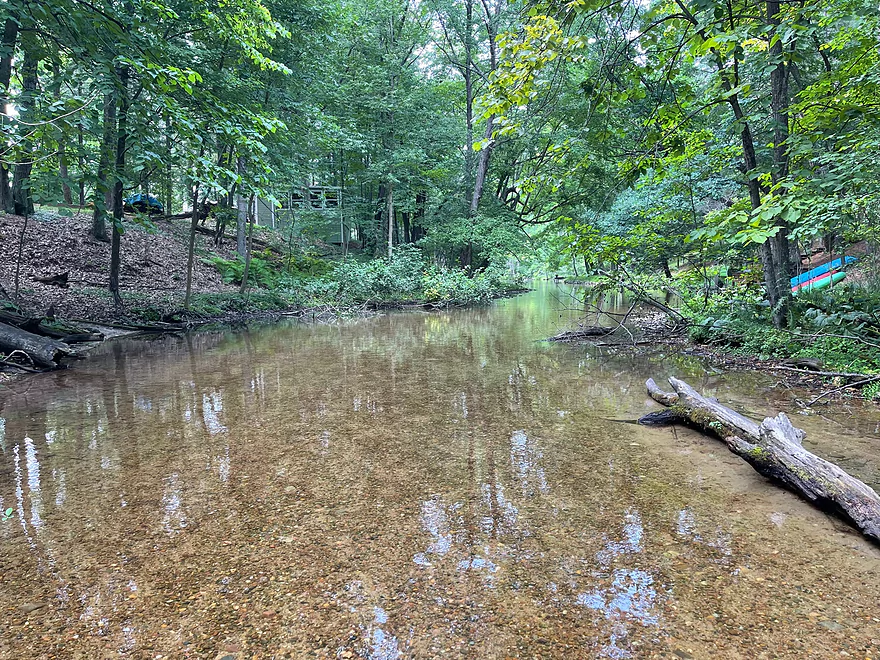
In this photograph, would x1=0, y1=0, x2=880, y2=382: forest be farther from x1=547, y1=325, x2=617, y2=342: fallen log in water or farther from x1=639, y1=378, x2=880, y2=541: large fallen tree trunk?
x1=639, y1=378, x2=880, y2=541: large fallen tree trunk

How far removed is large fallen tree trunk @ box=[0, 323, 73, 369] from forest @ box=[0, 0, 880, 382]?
1.87 meters

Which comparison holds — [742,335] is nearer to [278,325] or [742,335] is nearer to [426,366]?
[426,366]

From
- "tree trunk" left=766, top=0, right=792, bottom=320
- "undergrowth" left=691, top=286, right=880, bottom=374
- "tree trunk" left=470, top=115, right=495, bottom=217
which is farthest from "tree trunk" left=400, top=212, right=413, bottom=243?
"tree trunk" left=766, top=0, right=792, bottom=320

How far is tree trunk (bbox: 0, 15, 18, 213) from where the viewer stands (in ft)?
19.2

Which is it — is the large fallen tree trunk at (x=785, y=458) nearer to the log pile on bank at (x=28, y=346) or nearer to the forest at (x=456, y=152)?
the forest at (x=456, y=152)

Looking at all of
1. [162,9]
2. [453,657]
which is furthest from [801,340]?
[162,9]

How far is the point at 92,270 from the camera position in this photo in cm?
1258

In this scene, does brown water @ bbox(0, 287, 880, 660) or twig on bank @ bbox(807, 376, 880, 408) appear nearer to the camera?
brown water @ bbox(0, 287, 880, 660)

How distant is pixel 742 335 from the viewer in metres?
7.43

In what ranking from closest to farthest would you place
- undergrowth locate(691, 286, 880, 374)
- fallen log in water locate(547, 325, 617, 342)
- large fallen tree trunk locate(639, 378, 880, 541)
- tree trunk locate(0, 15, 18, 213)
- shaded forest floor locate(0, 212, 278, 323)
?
large fallen tree trunk locate(639, 378, 880, 541) → undergrowth locate(691, 286, 880, 374) → tree trunk locate(0, 15, 18, 213) → fallen log in water locate(547, 325, 617, 342) → shaded forest floor locate(0, 212, 278, 323)

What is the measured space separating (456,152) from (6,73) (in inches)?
630

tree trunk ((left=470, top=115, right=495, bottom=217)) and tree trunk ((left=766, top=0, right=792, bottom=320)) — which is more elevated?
tree trunk ((left=470, top=115, right=495, bottom=217))

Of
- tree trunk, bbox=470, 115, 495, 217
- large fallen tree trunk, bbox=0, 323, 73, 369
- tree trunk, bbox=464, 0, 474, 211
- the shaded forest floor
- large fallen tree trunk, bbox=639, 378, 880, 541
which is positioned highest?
tree trunk, bbox=464, 0, 474, 211

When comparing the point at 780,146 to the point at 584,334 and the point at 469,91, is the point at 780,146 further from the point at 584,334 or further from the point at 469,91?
the point at 469,91
